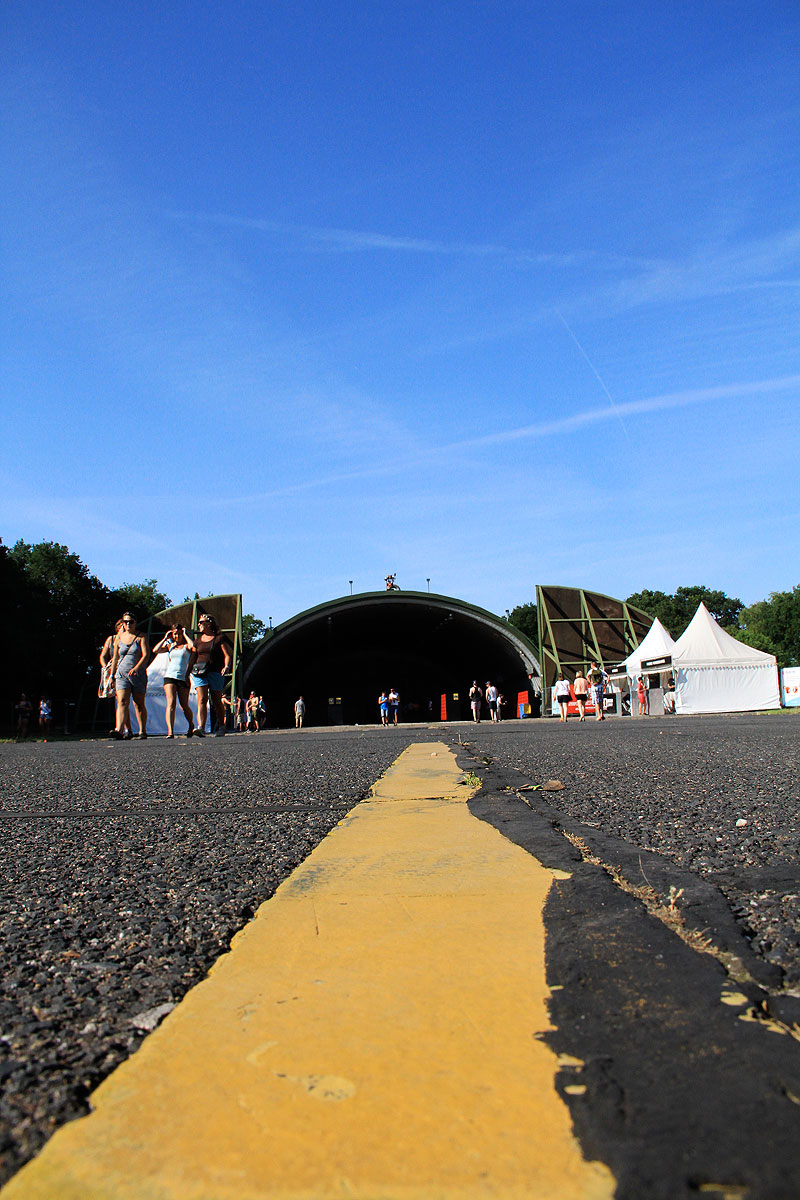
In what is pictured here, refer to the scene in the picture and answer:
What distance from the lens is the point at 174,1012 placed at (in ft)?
3.89

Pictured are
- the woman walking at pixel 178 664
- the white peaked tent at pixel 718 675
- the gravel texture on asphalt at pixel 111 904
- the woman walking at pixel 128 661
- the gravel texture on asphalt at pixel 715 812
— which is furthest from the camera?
the white peaked tent at pixel 718 675

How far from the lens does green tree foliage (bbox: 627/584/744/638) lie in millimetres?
84225

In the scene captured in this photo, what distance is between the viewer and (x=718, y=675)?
28219 mm

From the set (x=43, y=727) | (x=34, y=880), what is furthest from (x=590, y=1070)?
(x=43, y=727)

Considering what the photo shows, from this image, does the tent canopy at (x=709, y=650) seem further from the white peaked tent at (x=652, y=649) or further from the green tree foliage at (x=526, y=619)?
the green tree foliage at (x=526, y=619)

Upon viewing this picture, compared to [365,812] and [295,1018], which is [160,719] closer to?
[365,812]

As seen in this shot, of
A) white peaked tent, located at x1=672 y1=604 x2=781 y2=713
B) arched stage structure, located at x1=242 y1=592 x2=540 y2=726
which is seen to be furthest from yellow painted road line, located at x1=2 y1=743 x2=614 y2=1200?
arched stage structure, located at x1=242 y1=592 x2=540 y2=726

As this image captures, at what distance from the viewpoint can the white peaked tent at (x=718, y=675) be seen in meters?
27.9

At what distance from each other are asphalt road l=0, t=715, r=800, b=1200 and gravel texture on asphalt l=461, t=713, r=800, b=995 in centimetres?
1

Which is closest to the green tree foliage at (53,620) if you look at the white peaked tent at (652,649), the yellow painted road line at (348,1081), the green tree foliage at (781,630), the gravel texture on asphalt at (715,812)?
the white peaked tent at (652,649)

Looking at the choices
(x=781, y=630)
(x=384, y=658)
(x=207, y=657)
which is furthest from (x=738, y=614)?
(x=207, y=657)

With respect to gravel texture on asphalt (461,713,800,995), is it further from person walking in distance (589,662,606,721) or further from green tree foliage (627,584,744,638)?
green tree foliage (627,584,744,638)

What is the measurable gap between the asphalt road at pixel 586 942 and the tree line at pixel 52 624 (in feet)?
118

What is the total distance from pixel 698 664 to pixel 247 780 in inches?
1006
